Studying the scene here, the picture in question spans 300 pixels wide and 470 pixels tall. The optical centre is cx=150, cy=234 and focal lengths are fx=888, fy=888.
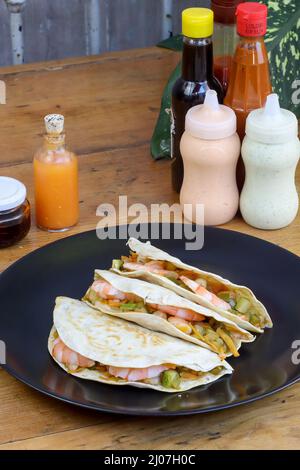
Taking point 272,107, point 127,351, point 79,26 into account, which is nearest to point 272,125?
point 272,107

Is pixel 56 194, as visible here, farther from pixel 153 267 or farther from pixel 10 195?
pixel 153 267

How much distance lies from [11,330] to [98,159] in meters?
0.63

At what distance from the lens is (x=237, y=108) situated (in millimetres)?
1606

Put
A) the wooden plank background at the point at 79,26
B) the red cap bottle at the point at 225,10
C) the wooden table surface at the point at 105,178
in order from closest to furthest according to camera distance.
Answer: the wooden table surface at the point at 105,178
the red cap bottle at the point at 225,10
the wooden plank background at the point at 79,26

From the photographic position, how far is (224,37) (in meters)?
1.68

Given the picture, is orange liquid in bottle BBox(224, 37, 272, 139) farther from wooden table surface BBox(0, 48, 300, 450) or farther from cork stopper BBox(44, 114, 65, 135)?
cork stopper BBox(44, 114, 65, 135)

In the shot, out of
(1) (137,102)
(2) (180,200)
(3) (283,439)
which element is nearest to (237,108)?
(2) (180,200)

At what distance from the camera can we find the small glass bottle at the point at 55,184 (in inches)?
61.2

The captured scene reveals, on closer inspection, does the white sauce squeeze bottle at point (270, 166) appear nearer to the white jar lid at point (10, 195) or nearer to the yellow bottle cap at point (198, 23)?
the yellow bottle cap at point (198, 23)

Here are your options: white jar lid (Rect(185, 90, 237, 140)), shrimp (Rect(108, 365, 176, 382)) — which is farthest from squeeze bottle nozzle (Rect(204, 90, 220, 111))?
shrimp (Rect(108, 365, 176, 382))

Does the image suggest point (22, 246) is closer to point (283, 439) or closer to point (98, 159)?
point (98, 159)

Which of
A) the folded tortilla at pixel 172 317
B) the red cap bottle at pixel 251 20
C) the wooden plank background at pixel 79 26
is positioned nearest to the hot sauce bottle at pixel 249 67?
the red cap bottle at pixel 251 20

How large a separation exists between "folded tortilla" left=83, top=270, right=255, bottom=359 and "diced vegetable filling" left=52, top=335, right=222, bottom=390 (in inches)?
1.8

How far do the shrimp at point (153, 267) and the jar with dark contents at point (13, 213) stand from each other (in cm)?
25
